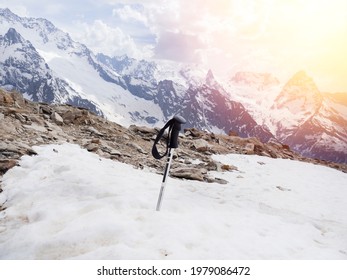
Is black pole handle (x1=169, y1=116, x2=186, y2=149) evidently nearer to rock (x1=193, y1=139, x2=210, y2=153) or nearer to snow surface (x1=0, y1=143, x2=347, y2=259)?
snow surface (x1=0, y1=143, x2=347, y2=259)

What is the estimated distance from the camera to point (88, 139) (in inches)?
738

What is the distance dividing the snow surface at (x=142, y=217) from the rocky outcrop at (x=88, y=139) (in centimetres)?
93

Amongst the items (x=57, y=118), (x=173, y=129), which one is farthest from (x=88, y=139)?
(x=173, y=129)

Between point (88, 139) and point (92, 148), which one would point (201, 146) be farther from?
point (92, 148)

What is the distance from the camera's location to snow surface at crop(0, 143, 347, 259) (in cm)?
748

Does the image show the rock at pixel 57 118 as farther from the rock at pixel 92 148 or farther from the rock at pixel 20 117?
the rock at pixel 92 148

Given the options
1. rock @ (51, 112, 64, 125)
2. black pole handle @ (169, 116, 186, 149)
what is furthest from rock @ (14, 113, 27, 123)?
black pole handle @ (169, 116, 186, 149)

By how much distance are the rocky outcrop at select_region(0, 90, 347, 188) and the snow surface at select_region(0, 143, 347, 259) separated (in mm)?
930

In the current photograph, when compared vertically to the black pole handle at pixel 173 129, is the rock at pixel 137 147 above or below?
below

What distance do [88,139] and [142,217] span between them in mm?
10826

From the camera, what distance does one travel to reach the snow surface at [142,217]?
24.6 feet

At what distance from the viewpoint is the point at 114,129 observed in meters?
23.9

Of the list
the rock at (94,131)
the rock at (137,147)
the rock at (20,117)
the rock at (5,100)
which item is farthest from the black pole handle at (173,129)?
the rock at (5,100)
